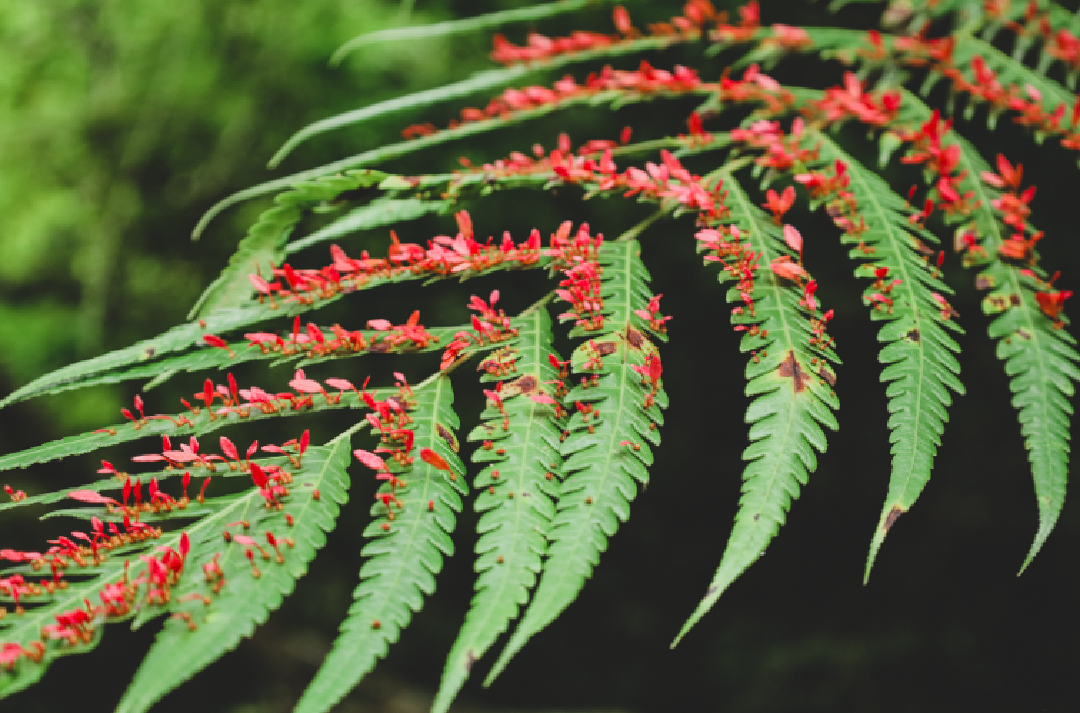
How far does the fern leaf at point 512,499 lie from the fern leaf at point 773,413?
0.20 metres

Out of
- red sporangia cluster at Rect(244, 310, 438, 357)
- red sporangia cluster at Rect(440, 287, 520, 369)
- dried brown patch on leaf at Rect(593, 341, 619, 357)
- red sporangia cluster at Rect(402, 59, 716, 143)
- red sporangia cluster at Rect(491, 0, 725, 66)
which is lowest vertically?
dried brown patch on leaf at Rect(593, 341, 619, 357)

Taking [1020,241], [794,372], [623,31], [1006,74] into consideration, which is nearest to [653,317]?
[794,372]

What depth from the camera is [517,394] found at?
3.27 feet

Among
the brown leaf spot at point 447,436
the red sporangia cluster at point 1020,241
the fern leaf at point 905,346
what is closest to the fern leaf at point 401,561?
the brown leaf spot at point 447,436

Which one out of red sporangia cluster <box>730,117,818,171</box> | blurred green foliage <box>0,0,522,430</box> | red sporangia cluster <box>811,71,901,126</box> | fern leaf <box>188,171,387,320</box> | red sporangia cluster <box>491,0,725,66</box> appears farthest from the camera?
blurred green foliage <box>0,0,522,430</box>

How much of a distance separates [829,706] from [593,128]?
2.35 meters

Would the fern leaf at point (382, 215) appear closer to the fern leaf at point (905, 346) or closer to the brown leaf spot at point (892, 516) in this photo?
the fern leaf at point (905, 346)

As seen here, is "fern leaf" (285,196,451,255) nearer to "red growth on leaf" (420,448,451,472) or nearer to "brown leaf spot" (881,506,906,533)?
"red growth on leaf" (420,448,451,472)

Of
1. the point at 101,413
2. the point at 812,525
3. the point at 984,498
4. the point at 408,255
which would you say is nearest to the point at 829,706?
the point at 812,525

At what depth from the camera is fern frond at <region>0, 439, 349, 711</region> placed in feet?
2.43

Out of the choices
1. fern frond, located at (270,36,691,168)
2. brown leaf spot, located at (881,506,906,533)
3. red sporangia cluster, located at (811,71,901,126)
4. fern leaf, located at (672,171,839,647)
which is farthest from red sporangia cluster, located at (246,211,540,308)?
red sporangia cluster, located at (811,71,901,126)

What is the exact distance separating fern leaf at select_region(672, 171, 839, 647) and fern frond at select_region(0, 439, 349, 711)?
474 mm

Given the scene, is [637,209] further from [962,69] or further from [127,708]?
[127,708]

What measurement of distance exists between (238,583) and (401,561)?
0.19 metres
